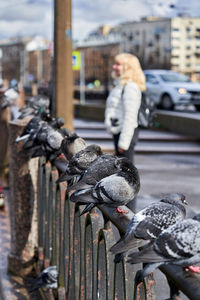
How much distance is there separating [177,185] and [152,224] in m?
7.48

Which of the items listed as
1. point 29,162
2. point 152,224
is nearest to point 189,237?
point 152,224

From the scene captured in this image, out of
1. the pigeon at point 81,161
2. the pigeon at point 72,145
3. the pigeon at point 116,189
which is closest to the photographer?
the pigeon at point 116,189

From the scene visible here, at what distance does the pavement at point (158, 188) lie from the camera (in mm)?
4562

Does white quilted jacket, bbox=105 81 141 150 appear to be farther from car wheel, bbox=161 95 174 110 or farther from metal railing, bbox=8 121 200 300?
car wheel, bbox=161 95 174 110

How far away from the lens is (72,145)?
10.9ft

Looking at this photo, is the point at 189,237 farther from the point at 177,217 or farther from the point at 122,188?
the point at 122,188

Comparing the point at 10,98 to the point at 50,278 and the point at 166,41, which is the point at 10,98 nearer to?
the point at 50,278

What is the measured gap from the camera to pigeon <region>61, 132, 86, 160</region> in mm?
3275

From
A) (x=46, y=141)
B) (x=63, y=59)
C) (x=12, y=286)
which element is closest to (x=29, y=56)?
(x=63, y=59)

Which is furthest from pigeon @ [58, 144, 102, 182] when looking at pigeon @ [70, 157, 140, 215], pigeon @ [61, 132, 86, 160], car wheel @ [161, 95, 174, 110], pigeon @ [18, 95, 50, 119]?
car wheel @ [161, 95, 174, 110]

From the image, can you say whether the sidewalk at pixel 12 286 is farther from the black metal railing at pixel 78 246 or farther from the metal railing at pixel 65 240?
the black metal railing at pixel 78 246

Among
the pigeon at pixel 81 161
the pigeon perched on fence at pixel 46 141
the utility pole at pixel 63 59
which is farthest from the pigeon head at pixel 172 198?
the utility pole at pixel 63 59

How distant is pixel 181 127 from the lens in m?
17.1

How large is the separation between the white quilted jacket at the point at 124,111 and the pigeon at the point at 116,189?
12.5ft
